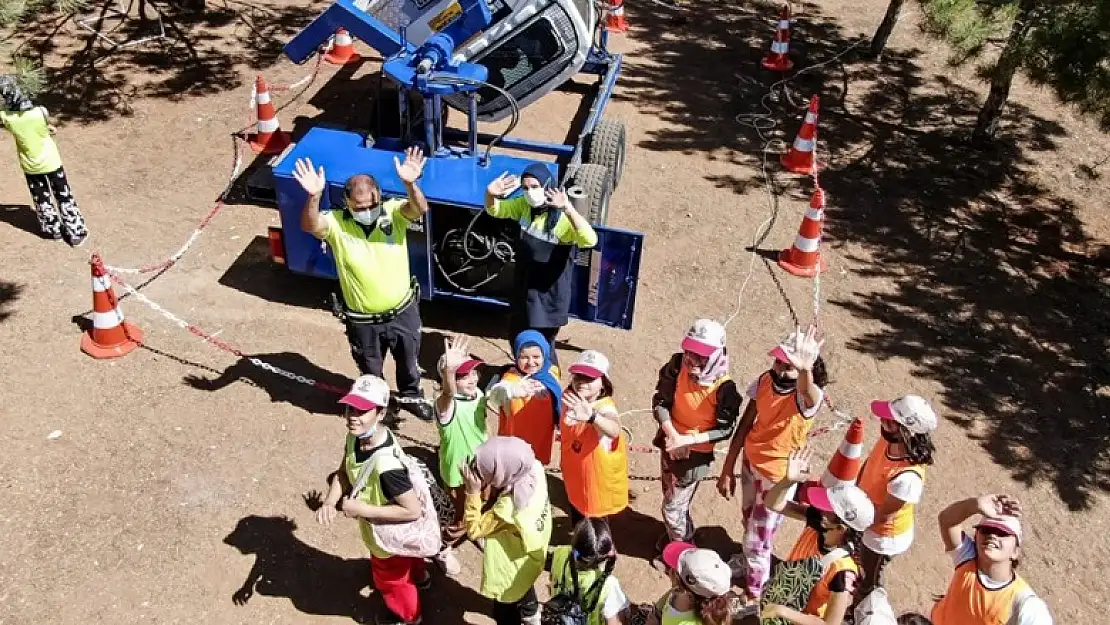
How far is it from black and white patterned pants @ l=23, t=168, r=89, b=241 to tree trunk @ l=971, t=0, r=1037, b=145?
8.61m

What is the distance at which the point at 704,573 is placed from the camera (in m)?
3.35

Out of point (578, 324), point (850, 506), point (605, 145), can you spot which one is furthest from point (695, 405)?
point (605, 145)

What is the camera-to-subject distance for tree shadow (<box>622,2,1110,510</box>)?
23.4 feet

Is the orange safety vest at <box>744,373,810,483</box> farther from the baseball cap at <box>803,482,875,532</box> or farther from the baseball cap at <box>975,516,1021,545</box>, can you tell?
the baseball cap at <box>975,516,1021,545</box>

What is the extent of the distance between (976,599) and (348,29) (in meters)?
6.46

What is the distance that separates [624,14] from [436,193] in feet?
27.4

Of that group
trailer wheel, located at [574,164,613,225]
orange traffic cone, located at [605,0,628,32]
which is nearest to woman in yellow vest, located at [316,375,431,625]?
trailer wheel, located at [574,164,613,225]

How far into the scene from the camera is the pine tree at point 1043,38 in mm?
7328

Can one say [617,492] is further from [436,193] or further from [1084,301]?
[1084,301]

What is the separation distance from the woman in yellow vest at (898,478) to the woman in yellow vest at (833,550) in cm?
42

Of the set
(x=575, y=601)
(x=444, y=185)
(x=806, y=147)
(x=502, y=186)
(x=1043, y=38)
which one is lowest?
(x=806, y=147)

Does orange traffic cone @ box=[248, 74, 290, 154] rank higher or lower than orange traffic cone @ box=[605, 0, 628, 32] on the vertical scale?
lower

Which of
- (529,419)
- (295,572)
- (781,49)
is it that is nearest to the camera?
(529,419)

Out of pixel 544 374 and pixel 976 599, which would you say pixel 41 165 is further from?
pixel 976 599
